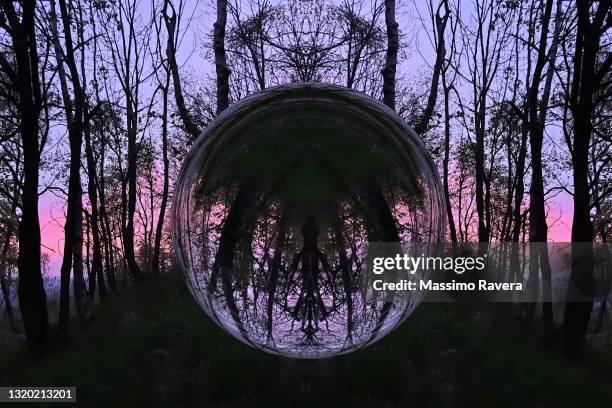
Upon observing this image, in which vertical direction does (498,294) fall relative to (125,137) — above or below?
below

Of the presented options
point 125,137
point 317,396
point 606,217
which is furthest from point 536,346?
point 125,137

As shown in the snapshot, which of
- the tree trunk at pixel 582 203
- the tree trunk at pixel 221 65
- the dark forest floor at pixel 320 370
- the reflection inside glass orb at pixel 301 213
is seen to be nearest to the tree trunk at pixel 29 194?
the dark forest floor at pixel 320 370

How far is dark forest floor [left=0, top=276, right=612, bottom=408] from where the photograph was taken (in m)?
6.93

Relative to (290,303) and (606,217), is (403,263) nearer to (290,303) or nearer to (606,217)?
(290,303)

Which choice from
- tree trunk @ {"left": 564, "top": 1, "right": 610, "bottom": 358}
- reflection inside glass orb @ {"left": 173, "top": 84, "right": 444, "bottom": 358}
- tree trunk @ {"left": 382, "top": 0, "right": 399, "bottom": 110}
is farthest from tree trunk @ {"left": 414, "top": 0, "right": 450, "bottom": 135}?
reflection inside glass orb @ {"left": 173, "top": 84, "right": 444, "bottom": 358}

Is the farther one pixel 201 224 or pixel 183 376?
pixel 183 376

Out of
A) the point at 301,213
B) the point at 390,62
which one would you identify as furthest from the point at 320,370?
the point at 390,62

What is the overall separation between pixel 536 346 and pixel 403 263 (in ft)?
30.0

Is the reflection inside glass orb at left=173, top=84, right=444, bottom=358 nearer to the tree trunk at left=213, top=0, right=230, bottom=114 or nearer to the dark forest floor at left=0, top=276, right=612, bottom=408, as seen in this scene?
the dark forest floor at left=0, top=276, right=612, bottom=408

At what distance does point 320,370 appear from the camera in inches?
265

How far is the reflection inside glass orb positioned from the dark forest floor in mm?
2797

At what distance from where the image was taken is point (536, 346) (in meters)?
11.3

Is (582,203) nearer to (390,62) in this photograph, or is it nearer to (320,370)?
(390,62)

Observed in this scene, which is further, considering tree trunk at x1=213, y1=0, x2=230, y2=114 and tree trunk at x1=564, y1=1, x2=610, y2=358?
tree trunk at x1=213, y1=0, x2=230, y2=114
